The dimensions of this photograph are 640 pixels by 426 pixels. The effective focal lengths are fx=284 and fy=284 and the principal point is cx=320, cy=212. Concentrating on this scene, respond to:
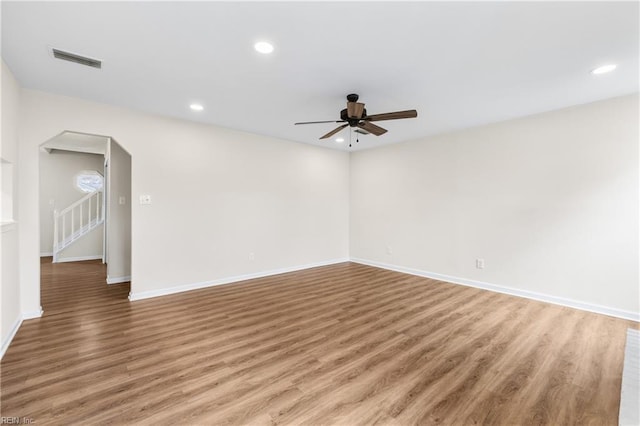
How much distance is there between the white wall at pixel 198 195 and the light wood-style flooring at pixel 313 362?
2.16 feet

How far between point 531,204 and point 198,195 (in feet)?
16.0

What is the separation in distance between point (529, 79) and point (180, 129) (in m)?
4.40

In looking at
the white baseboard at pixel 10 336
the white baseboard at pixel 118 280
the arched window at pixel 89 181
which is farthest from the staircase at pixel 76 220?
the white baseboard at pixel 10 336

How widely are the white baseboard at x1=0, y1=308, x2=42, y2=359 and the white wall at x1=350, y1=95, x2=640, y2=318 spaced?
532 cm

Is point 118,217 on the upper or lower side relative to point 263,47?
lower

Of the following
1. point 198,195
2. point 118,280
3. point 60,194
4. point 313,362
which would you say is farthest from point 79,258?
point 313,362

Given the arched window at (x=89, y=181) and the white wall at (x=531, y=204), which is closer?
the white wall at (x=531, y=204)

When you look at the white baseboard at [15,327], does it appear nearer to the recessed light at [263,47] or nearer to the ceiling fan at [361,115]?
the recessed light at [263,47]

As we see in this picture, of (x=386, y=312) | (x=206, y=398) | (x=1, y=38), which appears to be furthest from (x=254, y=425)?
(x=1, y=38)

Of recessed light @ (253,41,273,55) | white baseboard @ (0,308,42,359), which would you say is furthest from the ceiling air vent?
white baseboard @ (0,308,42,359)

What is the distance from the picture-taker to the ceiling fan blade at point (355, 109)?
2.96 m

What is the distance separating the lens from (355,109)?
300 centimetres

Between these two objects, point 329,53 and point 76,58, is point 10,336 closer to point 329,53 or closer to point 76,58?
point 76,58

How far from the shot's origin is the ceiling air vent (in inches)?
94.9
